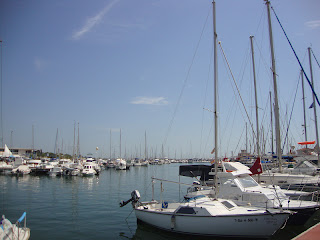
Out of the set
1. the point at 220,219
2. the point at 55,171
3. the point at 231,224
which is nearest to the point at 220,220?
the point at 220,219

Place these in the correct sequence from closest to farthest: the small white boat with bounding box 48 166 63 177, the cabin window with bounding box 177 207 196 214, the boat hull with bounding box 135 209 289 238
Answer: the boat hull with bounding box 135 209 289 238, the cabin window with bounding box 177 207 196 214, the small white boat with bounding box 48 166 63 177

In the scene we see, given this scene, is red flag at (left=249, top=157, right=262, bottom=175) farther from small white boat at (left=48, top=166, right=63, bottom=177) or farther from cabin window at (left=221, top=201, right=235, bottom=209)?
small white boat at (left=48, top=166, right=63, bottom=177)

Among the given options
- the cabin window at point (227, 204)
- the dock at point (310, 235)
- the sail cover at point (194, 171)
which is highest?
the sail cover at point (194, 171)

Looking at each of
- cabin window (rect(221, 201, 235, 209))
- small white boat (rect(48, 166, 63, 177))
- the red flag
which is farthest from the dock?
small white boat (rect(48, 166, 63, 177))

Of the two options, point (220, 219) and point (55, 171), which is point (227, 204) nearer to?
point (220, 219)

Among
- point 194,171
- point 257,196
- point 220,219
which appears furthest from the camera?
point 194,171

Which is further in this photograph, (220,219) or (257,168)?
(257,168)

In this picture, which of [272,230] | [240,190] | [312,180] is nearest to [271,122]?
[312,180]

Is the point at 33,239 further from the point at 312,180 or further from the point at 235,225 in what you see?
the point at 312,180

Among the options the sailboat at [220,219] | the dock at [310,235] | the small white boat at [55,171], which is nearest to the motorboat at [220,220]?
the sailboat at [220,219]

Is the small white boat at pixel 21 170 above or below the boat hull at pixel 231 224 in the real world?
below

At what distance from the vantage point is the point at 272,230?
1405cm

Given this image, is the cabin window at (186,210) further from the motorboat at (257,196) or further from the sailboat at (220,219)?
the motorboat at (257,196)

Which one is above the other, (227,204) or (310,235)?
(310,235)
